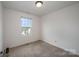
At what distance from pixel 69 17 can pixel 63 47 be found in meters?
1.49

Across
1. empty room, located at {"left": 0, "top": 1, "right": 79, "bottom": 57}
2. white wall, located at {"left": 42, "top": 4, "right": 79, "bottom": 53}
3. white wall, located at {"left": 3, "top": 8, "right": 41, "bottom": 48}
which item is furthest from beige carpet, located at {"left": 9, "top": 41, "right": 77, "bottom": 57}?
white wall, located at {"left": 3, "top": 8, "right": 41, "bottom": 48}

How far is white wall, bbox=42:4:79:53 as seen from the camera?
2.98 metres

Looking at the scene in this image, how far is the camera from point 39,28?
226 inches

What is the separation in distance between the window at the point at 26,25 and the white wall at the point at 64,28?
4.05ft

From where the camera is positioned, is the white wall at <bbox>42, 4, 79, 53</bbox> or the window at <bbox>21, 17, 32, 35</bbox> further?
the window at <bbox>21, 17, 32, 35</bbox>

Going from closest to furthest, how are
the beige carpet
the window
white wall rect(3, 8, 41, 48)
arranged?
Answer: the beige carpet < white wall rect(3, 8, 41, 48) < the window

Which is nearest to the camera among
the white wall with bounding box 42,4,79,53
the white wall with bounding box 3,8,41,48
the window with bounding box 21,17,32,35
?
the white wall with bounding box 42,4,79,53

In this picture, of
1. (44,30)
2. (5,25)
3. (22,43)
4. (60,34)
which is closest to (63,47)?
(60,34)

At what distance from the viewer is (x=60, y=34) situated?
377cm

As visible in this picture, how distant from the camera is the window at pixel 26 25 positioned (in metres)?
4.59

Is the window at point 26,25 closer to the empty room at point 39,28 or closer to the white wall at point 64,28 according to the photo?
the empty room at point 39,28

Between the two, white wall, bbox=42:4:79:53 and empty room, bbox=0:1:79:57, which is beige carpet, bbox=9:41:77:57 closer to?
empty room, bbox=0:1:79:57

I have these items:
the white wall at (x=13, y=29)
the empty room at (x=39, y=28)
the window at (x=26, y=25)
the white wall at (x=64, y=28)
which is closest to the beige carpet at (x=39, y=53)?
the empty room at (x=39, y=28)

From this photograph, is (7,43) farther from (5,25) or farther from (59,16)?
(59,16)
